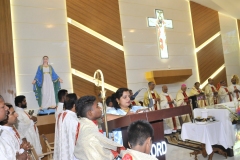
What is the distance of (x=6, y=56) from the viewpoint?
6.23 metres

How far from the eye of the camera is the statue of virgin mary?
649 centimetres

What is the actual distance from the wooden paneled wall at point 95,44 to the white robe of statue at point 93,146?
5471mm

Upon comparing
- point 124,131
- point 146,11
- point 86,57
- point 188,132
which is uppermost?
point 146,11

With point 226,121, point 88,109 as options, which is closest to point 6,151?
point 88,109

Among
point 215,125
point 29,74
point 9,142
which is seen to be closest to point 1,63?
point 29,74

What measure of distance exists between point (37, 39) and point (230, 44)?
8.90 meters

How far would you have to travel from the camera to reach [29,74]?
666 cm

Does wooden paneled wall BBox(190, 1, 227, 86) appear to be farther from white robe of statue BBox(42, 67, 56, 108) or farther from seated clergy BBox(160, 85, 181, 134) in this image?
white robe of statue BBox(42, 67, 56, 108)

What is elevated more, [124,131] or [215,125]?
[124,131]

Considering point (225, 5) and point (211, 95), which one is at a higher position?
point (225, 5)

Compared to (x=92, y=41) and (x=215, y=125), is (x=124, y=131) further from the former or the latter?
(x=92, y=41)

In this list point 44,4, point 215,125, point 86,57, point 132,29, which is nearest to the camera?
point 215,125

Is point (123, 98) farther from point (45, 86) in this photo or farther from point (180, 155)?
point (45, 86)

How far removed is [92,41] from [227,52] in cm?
685
